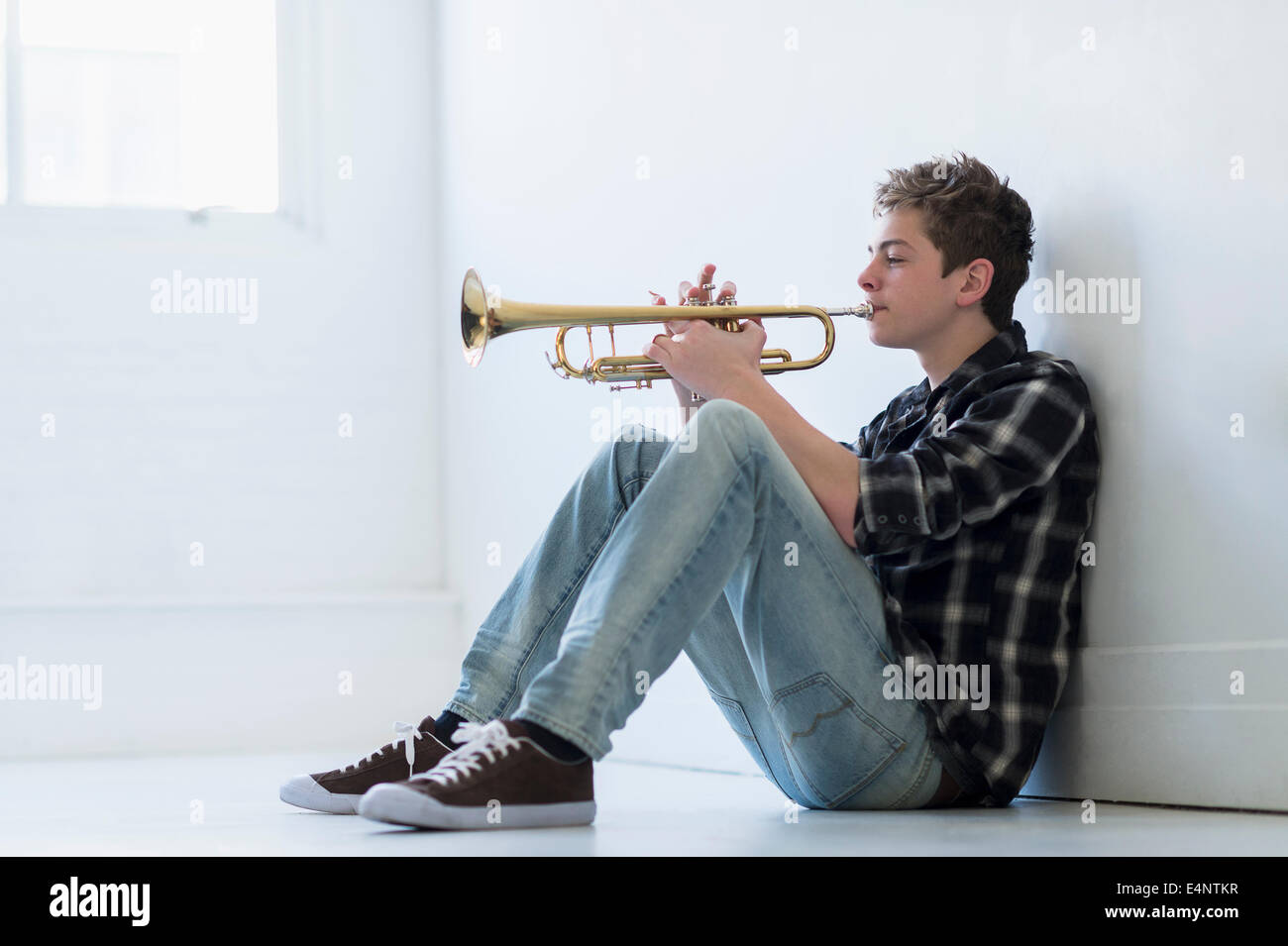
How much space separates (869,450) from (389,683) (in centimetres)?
211

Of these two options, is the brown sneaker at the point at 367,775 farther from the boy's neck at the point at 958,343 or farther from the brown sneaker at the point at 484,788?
the boy's neck at the point at 958,343

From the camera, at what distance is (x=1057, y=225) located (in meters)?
1.89

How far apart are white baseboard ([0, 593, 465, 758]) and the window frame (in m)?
0.91

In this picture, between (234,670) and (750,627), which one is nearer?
(750,627)

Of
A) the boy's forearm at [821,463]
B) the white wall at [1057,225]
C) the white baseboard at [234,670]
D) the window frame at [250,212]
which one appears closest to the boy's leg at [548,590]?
the boy's forearm at [821,463]

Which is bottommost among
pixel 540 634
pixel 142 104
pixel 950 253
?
pixel 540 634

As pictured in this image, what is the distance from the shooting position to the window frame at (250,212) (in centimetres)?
365

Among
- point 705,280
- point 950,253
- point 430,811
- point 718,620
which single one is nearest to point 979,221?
point 950,253

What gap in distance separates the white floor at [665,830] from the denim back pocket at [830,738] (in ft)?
0.14

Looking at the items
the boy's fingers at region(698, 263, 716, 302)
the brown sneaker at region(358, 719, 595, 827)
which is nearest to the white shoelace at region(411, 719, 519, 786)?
the brown sneaker at region(358, 719, 595, 827)

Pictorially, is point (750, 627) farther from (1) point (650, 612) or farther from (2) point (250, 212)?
(2) point (250, 212)

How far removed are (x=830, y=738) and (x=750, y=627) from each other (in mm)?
151
